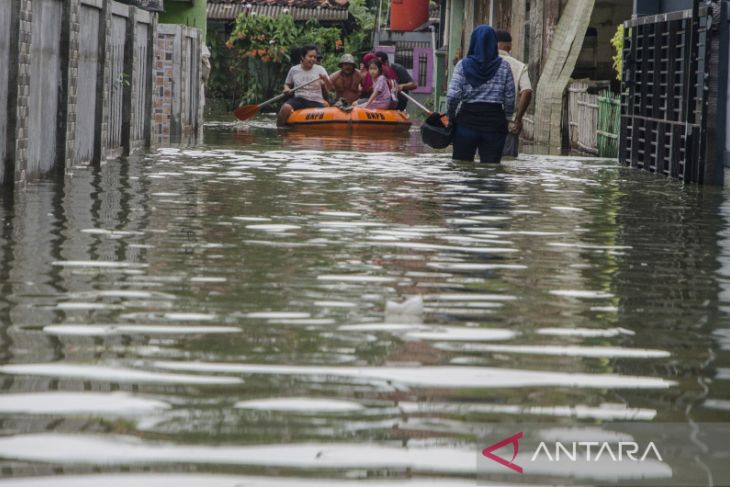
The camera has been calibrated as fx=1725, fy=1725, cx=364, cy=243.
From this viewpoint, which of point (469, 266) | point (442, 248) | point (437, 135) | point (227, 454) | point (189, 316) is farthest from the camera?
point (437, 135)

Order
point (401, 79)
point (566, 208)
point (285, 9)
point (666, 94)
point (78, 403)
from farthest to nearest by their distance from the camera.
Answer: point (285, 9), point (401, 79), point (666, 94), point (566, 208), point (78, 403)

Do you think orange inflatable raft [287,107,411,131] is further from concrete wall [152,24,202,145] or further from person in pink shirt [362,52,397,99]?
concrete wall [152,24,202,145]

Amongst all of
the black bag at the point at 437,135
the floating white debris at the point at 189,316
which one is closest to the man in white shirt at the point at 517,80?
the black bag at the point at 437,135

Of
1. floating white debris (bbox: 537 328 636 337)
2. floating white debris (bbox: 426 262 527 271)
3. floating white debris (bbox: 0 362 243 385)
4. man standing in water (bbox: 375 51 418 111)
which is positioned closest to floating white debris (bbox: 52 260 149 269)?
floating white debris (bbox: 426 262 527 271)

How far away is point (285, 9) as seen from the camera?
169 feet

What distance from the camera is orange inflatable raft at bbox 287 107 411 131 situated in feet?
100

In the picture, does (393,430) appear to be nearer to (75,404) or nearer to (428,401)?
(428,401)

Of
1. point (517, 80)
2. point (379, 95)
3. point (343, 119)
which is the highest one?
point (517, 80)

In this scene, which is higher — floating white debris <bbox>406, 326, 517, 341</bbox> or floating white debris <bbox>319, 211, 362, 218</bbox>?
floating white debris <bbox>319, 211, 362, 218</bbox>

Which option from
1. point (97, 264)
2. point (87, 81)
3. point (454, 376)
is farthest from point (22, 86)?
point (454, 376)

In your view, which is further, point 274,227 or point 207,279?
point 274,227

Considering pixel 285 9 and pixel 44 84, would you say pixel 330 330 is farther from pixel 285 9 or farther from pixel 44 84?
pixel 285 9

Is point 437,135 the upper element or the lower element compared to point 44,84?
lower

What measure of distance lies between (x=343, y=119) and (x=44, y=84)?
1642 centimetres
